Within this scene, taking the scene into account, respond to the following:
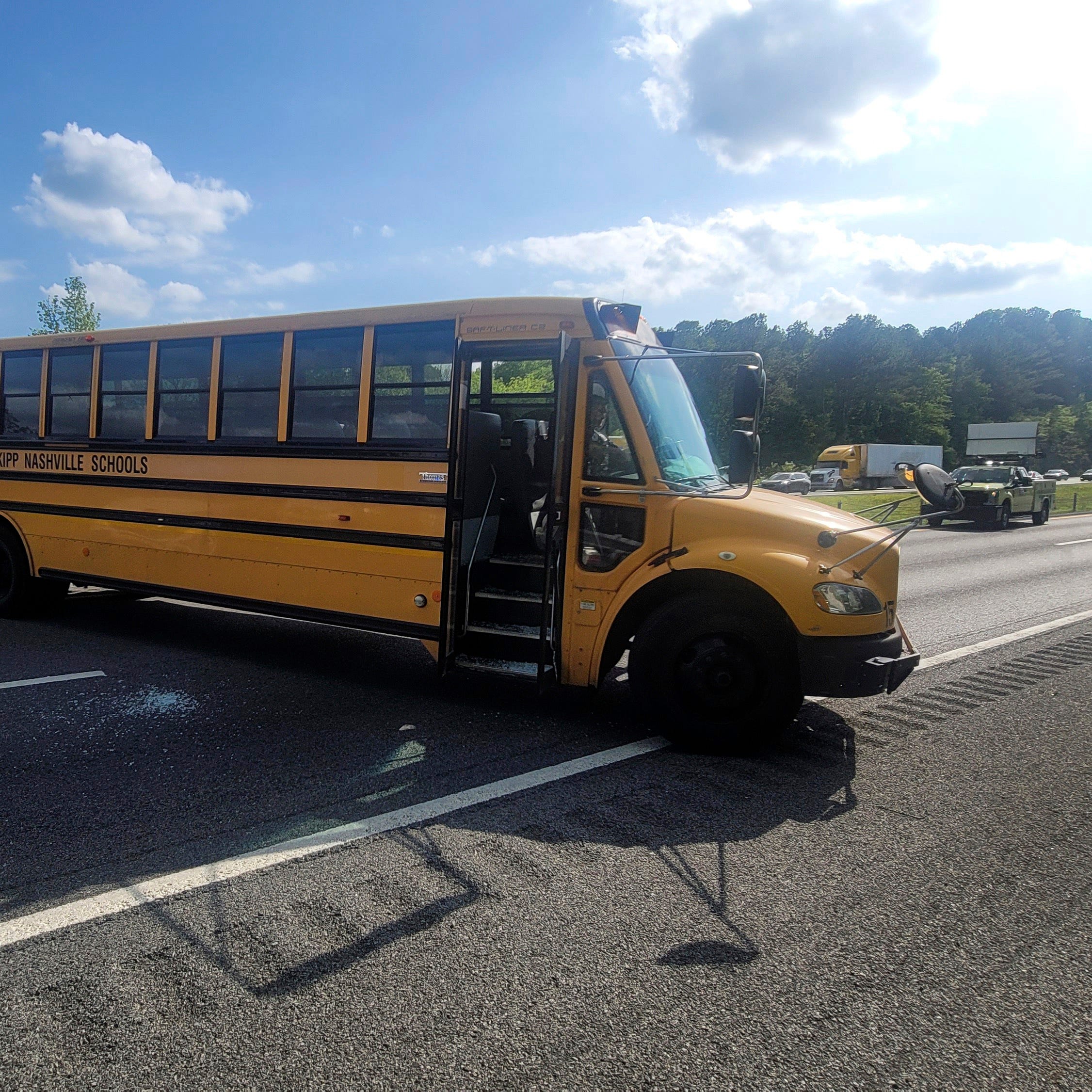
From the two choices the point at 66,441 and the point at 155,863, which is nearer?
the point at 155,863

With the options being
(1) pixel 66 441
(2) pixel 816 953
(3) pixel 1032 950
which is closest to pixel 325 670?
(1) pixel 66 441

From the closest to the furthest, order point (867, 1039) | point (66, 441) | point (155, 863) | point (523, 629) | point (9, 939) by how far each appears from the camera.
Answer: point (867, 1039) → point (9, 939) → point (155, 863) → point (523, 629) → point (66, 441)

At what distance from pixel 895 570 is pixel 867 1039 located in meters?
3.03

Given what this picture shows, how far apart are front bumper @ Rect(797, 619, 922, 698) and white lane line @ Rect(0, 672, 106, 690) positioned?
5059 mm

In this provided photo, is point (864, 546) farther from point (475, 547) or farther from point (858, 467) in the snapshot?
point (858, 467)

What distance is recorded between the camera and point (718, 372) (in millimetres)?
5723

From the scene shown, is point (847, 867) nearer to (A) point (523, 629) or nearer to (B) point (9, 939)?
(A) point (523, 629)

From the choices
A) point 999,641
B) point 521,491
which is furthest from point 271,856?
point 999,641

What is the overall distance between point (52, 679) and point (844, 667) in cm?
551

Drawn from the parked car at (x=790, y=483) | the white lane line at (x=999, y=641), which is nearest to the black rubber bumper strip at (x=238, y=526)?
the white lane line at (x=999, y=641)

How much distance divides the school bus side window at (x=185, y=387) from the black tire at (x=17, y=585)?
2489 mm

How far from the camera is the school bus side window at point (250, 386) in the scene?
6.52m

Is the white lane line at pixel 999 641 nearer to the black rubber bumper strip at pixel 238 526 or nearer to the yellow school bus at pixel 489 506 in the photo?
the yellow school bus at pixel 489 506

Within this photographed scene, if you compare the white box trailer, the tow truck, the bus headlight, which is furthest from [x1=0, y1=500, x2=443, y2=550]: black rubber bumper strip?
the white box trailer
